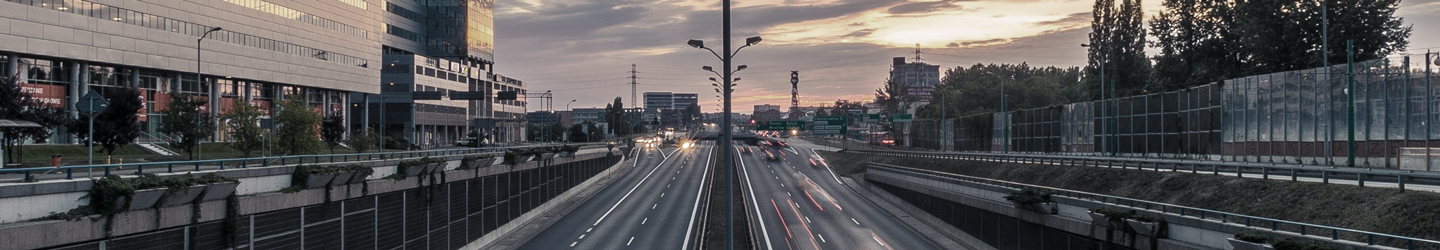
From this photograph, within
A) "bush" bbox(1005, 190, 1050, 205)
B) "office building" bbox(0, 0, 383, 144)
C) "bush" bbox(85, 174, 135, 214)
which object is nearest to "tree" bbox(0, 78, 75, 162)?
"office building" bbox(0, 0, 383, 144)

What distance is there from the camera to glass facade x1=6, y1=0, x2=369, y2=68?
65812 mm

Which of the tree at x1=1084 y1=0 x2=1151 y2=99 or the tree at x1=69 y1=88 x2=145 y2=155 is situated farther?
the tree at x1=1084 y1=0 x2=1151 y2=99

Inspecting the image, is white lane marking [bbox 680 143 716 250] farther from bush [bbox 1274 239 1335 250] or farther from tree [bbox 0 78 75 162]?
bush [bbox 1274 239 1335 250]

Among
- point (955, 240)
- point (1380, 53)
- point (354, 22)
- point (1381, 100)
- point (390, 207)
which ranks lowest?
point (955, 240)

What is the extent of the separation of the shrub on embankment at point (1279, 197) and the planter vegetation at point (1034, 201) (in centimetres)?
504

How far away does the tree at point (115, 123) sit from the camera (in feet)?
157

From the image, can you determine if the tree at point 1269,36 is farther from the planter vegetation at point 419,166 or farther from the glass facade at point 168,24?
the glass facade at point 168,24

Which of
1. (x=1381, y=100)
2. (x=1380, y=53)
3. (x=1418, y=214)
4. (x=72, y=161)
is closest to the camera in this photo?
(x=1418, y=214)

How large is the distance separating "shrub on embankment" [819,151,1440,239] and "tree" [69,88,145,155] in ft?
165

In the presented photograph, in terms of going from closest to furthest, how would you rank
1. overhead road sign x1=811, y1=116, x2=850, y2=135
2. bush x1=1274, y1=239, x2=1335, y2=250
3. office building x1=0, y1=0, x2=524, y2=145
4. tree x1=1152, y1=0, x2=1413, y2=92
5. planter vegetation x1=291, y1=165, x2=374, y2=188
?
bush x1=1274, y1=239, x2=1335, y2=250
planter vegetation x1=291, y1=165, x2=374, y2=188
tree x1=1152, y1=0, x2=1413, y2=92
office building x1=0, y1=0, x2=524, y2=145
overhead road sign x1=811, y1=116, x2=850, y2=135

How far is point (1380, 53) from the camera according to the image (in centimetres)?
Result: 6234

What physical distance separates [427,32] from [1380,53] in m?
126

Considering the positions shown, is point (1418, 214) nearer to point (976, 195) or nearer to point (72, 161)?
point (976, 195)

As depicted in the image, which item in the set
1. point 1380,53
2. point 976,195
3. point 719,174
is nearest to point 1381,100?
point 976,195
